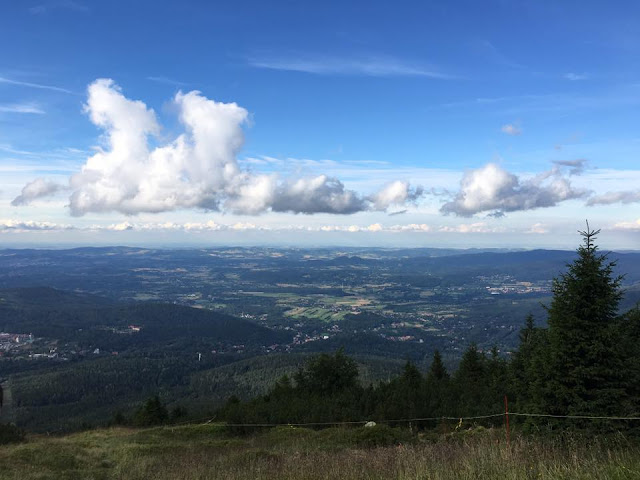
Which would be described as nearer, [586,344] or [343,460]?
[343,460]

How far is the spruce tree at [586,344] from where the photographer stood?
1305 cm

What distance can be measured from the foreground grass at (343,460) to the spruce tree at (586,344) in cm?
172

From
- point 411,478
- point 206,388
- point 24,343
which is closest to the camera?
point 411,478

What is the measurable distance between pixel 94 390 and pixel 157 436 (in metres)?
116

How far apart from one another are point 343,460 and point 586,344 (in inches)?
367

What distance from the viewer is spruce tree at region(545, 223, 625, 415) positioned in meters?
13.1

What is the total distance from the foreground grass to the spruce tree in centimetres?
172

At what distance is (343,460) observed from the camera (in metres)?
9.77

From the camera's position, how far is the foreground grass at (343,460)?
6.76 meters

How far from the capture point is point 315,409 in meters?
31.6

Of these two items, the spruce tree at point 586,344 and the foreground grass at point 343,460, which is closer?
the foreground grass at point 343,460

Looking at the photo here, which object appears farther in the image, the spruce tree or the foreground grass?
the spruce tree

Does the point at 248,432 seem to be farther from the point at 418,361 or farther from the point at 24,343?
the point at 24,343

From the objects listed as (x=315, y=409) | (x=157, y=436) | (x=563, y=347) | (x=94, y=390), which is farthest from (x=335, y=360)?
(x=94, y=390)
